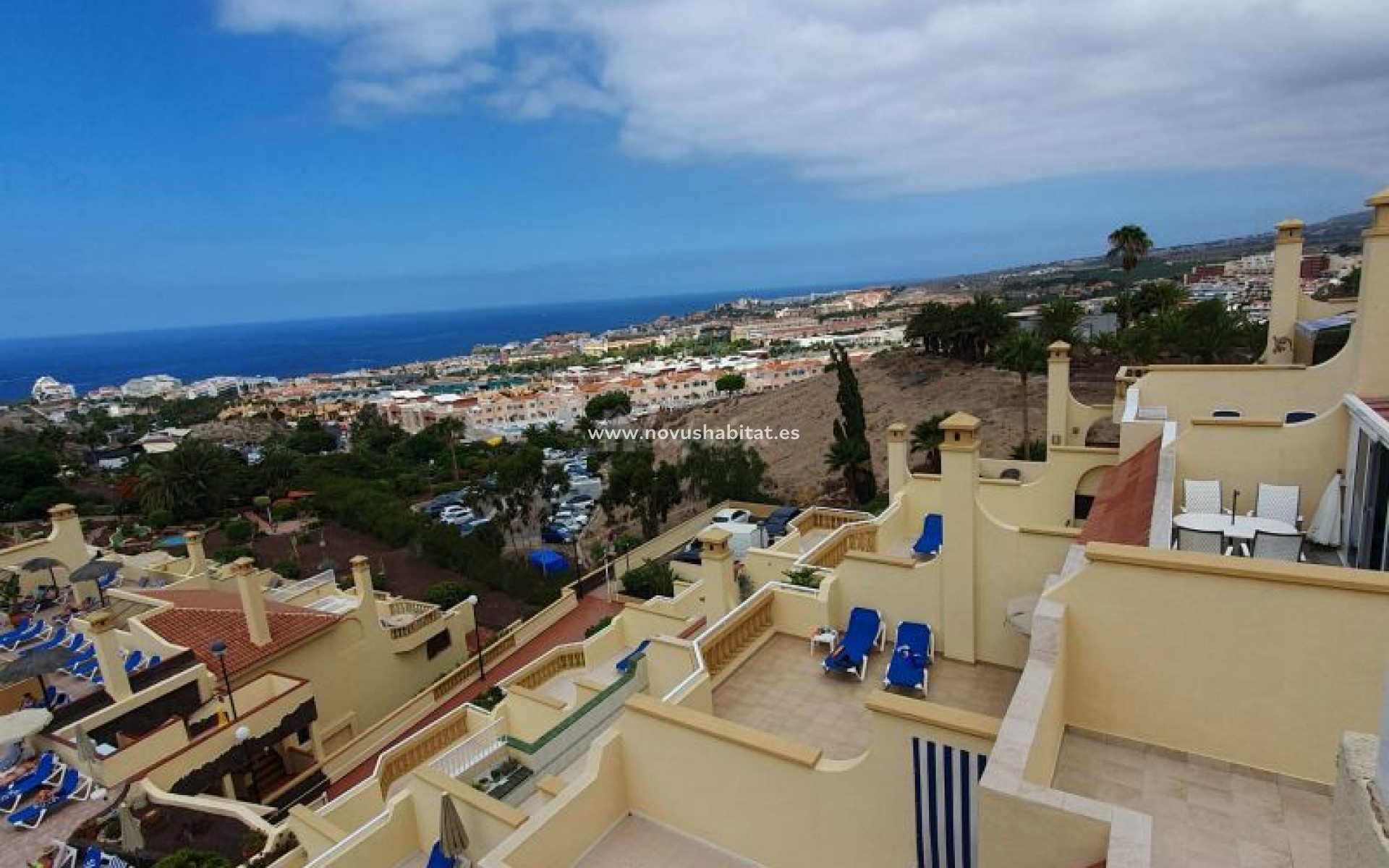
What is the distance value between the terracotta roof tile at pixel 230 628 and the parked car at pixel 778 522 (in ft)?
44.6

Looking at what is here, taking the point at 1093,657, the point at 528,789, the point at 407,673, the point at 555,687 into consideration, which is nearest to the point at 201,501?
the point at 407,673

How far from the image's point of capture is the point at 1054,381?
587 inches

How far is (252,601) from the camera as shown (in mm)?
14914

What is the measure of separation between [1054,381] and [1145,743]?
11184 mm

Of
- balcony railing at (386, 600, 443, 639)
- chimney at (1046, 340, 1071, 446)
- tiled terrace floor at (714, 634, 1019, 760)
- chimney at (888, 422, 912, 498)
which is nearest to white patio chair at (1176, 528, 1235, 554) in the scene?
tiled terrace floor at (714, 634, 1019, 760)

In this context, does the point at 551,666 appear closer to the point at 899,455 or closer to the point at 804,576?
the point at 804,576

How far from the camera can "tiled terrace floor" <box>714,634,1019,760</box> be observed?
763 cm

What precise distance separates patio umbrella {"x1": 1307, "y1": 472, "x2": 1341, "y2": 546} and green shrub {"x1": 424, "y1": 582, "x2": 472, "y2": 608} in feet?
67.6

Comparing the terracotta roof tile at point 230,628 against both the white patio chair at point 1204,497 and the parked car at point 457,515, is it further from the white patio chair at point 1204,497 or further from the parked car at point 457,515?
the parked car at point 457,515

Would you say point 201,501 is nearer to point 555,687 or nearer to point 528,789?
point 555,687

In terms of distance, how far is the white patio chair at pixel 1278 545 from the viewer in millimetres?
6473

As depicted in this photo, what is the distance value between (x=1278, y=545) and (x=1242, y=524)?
1.45 ft

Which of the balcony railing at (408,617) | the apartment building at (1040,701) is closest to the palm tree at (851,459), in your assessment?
the apartment building at (1040,701)

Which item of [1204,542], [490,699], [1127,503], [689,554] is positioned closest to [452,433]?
[689,554]
